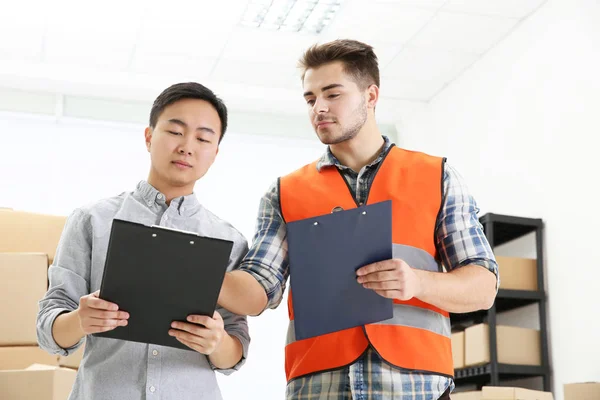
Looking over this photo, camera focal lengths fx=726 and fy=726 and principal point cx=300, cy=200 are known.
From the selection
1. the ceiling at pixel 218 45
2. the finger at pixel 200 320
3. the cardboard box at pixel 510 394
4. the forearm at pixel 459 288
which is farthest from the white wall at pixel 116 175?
the finger at pixel 200 320

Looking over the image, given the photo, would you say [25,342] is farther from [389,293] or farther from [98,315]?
[389,293]

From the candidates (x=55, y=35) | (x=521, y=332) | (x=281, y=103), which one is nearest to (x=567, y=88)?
(x=521, y=332)

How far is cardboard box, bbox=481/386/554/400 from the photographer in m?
3.27

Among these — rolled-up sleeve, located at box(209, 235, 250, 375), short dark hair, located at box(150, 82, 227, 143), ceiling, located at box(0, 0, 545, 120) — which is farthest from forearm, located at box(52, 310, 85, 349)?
ceiling, located at box(0, 0, 545, 120)

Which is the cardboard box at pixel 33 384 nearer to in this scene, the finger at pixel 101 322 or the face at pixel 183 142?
the face at pixel 183 142

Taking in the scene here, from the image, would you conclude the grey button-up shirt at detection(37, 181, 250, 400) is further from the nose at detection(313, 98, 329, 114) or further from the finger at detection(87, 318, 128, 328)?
the nose at detection(313, 98, 329, 114)

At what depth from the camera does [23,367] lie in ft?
8.00

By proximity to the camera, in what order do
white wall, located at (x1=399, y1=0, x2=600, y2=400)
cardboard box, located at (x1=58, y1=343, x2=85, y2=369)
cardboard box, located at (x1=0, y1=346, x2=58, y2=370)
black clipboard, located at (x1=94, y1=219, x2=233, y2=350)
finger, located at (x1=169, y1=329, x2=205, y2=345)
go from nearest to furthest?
1. black clipboard, located at (x1=94, y1=219, x2=233, y2=350)
2. finger, located at (x1=169, y1=329, x2=205, y2=345)
3. cardboard box, located at (x1=0, y1=346, x2=58, y2=370)
4. cardboard box, located at (x1=58, y1=343, x2=85, y2=369)
5. white wall, located at (x1=399, y1=0, x2=600, y2=400)

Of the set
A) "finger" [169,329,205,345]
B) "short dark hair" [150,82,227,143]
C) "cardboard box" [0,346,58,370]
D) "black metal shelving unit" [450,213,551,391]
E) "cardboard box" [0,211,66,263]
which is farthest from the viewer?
"black metal shelving unit" [450,213,551,391]

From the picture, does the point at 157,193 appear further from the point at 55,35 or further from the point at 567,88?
the point at 55,35

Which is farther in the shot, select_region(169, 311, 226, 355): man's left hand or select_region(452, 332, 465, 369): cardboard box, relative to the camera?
select_region(452, 332, 465, 369): cardboard box

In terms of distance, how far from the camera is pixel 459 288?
1493 millimetres

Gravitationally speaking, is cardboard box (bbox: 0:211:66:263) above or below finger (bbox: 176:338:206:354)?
above

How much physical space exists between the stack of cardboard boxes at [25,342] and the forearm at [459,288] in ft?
4.31
